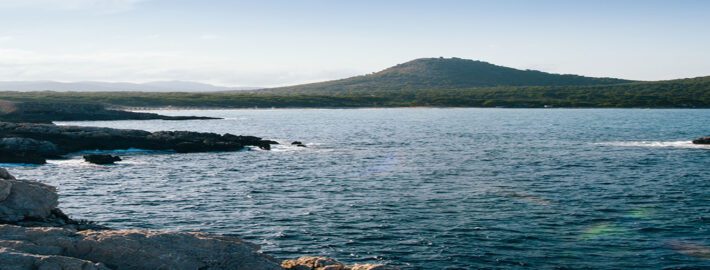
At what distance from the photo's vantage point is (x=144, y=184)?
52000mm

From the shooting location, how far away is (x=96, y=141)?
79312mm

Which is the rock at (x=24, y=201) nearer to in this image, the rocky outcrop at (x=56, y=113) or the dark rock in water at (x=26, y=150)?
the dark rock in water at (x=26, y=150)

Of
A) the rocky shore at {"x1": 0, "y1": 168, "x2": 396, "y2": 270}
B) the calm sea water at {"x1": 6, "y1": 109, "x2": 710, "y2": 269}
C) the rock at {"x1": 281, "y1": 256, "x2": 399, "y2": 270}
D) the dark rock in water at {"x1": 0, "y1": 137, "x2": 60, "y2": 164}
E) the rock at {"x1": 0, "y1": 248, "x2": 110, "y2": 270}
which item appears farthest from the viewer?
the dark rock in water at {"x1": 0, "y1": 137, "x2": 60, "y2": 164}

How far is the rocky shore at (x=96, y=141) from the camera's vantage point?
232 ft

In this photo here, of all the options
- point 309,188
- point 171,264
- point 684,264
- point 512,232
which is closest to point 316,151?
point 309,188

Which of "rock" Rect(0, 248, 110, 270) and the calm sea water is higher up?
"rock" Rect(0, 248, 110, 270)

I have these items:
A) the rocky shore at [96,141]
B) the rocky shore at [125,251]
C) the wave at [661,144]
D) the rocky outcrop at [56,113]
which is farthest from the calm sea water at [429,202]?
the rocky outcrop at [56,113]

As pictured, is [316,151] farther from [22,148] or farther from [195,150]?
[22,148]

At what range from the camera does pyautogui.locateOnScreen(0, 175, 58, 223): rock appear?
84.1 feet

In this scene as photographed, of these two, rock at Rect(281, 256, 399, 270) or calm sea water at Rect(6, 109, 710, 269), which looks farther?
calm sea water at Rect(6, 109, 710, 269)

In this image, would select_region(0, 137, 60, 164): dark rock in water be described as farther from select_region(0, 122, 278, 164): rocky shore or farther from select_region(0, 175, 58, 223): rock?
select_region(0, 175, 58, 223): rock

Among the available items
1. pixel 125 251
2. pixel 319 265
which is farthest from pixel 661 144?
pixel 125 251

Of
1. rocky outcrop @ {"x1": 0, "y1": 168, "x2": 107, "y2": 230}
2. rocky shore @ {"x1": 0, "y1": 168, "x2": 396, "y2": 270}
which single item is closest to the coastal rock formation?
rocky shore @ {"x1": 0, "y1": 168, "x2": 396, "y2": 270}

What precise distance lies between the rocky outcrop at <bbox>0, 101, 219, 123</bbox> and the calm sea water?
59.2 m
